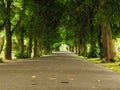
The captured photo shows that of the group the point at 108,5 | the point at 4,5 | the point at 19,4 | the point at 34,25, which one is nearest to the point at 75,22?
the point at 34,25

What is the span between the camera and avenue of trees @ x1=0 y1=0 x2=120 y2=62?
3391 centimetres

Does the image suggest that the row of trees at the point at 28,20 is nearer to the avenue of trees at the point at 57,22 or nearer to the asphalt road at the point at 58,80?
the avenue of trees at the point at 57,22

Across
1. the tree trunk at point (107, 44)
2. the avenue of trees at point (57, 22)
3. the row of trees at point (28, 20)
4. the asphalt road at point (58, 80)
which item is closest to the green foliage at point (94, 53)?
the avenue of trees at point (57, 22)

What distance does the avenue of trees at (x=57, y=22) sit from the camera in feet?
111

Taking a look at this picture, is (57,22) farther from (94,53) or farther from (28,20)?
(94,53)

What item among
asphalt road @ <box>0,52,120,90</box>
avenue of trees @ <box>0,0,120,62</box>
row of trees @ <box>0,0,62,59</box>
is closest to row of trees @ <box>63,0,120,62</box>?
avenue of trees @ <box>0,0,120,62</box>

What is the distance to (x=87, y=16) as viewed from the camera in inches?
2194

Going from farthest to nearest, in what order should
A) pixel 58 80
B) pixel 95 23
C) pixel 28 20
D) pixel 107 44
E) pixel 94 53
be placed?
pixel 28 20 → pixel 94 53 → pixel 95 23 → pixel 107 44 → pixel 58 80

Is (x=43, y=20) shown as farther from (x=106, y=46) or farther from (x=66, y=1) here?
(x=106, y=46)

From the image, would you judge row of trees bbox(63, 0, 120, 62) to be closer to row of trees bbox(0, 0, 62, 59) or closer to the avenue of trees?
the avenue of trees

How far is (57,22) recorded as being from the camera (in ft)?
205

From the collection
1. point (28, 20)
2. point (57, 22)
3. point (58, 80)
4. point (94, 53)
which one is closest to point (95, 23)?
point (94, 53)

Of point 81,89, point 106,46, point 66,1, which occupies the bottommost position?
point 81,89

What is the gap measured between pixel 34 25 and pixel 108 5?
83.1 ft
